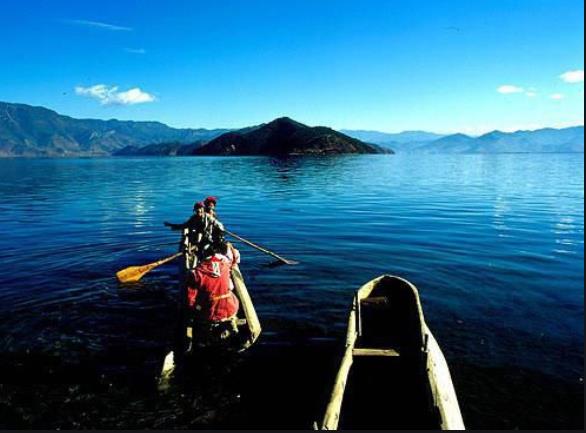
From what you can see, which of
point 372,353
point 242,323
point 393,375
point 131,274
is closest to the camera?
point 372,353

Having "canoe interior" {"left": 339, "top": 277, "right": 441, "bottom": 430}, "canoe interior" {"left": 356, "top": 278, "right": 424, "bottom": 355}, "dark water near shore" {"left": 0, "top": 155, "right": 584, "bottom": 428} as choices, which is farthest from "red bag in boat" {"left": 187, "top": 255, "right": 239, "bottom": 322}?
"canoe interior" {"left": 356, "top": 278, "right": 424, "bottom": 355}

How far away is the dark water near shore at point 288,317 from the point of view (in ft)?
28.6

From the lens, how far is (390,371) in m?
9.27

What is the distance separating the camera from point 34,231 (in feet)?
88.7

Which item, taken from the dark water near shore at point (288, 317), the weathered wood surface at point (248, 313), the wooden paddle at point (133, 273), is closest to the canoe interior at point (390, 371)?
the dark water near shore at point (288, 317)

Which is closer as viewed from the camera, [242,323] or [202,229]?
[242,323]

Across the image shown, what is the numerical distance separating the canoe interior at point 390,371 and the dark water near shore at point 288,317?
83cm

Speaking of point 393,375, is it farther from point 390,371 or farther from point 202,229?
point 202,229

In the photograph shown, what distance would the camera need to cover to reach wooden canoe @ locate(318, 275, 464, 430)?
717 cm

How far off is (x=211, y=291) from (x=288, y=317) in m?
4.23

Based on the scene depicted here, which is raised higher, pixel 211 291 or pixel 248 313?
pixel 211 291

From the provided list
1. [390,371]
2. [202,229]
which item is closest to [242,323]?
[390,371]

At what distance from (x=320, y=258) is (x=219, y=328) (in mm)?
10464

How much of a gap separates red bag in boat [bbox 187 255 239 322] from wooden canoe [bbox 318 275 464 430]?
9.96ft
